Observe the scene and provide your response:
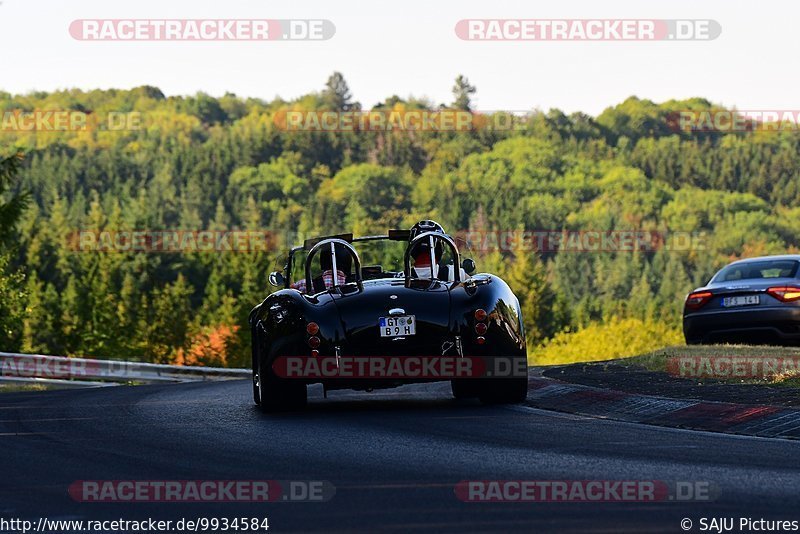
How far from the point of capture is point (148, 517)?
654 cm

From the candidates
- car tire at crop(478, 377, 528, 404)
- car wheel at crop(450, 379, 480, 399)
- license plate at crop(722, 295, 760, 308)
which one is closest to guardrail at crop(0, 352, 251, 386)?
license plate at crop(722, 295, 760, 308)

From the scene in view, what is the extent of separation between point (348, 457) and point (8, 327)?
72.4 metres

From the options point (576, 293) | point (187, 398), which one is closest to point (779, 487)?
point (187, 398)

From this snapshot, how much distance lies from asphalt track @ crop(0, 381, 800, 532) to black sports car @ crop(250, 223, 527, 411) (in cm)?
32

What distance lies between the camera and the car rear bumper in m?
18.9

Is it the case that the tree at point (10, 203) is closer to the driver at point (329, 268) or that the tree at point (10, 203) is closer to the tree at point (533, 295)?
the driver at point (329, 268)

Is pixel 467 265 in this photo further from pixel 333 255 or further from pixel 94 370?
pixel 94 370

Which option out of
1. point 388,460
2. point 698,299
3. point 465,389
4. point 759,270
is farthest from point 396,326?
point 759,270

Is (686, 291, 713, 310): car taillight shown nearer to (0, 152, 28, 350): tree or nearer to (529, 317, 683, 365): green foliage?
(0, 152, 28, 350): tree

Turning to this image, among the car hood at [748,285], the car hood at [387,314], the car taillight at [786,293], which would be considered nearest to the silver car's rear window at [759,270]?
the car hood at [748,285]

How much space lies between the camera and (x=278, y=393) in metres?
12.0

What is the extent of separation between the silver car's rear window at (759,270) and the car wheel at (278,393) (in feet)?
30.7

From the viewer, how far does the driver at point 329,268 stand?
12.4 m

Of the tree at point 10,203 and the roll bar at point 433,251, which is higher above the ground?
the tree at point 10,203
